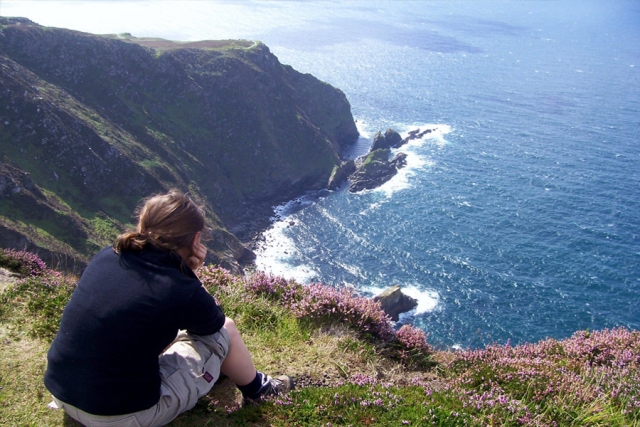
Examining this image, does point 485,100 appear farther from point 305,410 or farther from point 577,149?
point 305,410

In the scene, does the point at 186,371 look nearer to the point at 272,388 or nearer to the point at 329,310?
the point at 272,388

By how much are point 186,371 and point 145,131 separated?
8515 cm

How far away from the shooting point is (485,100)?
14050 centimetres

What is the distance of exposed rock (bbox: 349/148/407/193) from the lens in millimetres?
92250

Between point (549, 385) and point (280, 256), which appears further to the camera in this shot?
point (280, 256)

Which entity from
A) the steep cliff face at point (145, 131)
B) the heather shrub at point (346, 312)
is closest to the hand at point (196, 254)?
the heather shrub at point (346, 312)

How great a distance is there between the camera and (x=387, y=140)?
110188 millimetres

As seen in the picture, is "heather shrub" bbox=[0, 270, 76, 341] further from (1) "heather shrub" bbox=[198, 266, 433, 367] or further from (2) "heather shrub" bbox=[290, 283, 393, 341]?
(2) "heather shrub" bbox=[290, 283, 393, 341]

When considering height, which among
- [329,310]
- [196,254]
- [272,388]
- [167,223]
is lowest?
[329,310]

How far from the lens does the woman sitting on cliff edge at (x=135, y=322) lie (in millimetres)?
5164

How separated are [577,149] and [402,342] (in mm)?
108207

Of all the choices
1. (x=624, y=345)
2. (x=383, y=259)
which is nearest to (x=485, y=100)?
(x=383, y=259)

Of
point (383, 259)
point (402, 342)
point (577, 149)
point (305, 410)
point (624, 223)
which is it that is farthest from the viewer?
point (577, 149)

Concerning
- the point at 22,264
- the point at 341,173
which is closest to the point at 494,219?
the point at 341,173
